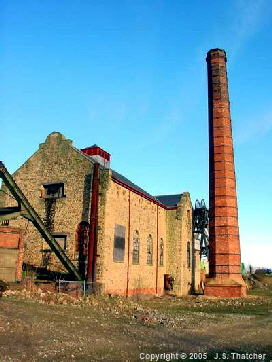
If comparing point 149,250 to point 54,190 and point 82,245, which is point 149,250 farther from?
point 54,190

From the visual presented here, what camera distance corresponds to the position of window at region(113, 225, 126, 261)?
18.7 m

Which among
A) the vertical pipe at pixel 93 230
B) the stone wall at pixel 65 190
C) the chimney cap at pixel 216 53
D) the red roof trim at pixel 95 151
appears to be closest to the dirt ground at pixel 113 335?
the vertical pipe at pixel 93 230

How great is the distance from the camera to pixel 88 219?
18156 mm

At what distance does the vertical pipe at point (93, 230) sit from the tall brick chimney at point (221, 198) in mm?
11558

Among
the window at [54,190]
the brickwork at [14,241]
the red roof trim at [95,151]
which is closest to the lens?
the brickwork at [14,241]

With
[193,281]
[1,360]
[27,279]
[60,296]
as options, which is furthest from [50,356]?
[193,281]

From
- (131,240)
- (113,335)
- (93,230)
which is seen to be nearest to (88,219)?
(93,230)

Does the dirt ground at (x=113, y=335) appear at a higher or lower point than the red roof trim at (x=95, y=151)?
lower

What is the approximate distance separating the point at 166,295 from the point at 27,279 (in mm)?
11662

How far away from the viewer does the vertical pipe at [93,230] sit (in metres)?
16.8

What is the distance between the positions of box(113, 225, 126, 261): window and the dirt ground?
209 inches

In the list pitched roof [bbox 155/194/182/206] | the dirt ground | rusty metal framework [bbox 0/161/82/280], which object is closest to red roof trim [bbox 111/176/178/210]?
pitched roof [bbox 155/194/182/206]

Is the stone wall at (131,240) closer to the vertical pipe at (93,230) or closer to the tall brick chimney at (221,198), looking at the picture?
the vertical pipe at (93,230)

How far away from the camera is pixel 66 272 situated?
59.1 ft
